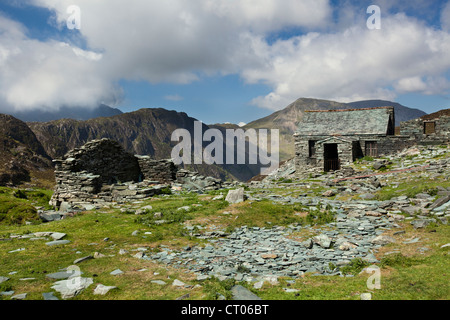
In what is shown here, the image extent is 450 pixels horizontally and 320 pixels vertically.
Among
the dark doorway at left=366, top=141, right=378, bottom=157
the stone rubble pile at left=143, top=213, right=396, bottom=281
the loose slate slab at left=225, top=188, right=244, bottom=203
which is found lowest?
the stone rubble pile at left=143, top=213, right=396, bottom=281

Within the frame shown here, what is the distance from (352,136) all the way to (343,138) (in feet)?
3.68

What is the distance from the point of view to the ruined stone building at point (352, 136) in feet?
104

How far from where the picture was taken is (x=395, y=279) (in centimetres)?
591

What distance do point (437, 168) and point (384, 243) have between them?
576 inches

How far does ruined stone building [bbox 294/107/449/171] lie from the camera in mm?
31750

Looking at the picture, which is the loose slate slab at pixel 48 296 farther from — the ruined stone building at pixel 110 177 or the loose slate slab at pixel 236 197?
the ruined stone building at pixel 110 177

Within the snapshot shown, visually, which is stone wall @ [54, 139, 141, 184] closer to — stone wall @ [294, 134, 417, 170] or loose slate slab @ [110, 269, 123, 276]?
loose slate slab @ [110, 269, 123, 276]

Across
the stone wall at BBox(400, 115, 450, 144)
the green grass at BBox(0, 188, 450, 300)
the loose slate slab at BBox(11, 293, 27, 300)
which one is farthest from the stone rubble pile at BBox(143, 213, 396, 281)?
the stone wall at BBox(400, 115, 450, 144)

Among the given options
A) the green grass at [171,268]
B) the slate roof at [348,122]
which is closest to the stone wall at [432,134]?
the slate roof at [348,122]

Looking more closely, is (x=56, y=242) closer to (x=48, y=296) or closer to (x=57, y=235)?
(x=57, y=235)

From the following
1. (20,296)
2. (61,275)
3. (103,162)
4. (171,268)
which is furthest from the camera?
(103,162)

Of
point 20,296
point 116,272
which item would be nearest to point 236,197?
point 116,272

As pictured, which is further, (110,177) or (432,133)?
(432,133)

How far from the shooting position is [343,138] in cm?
3416
